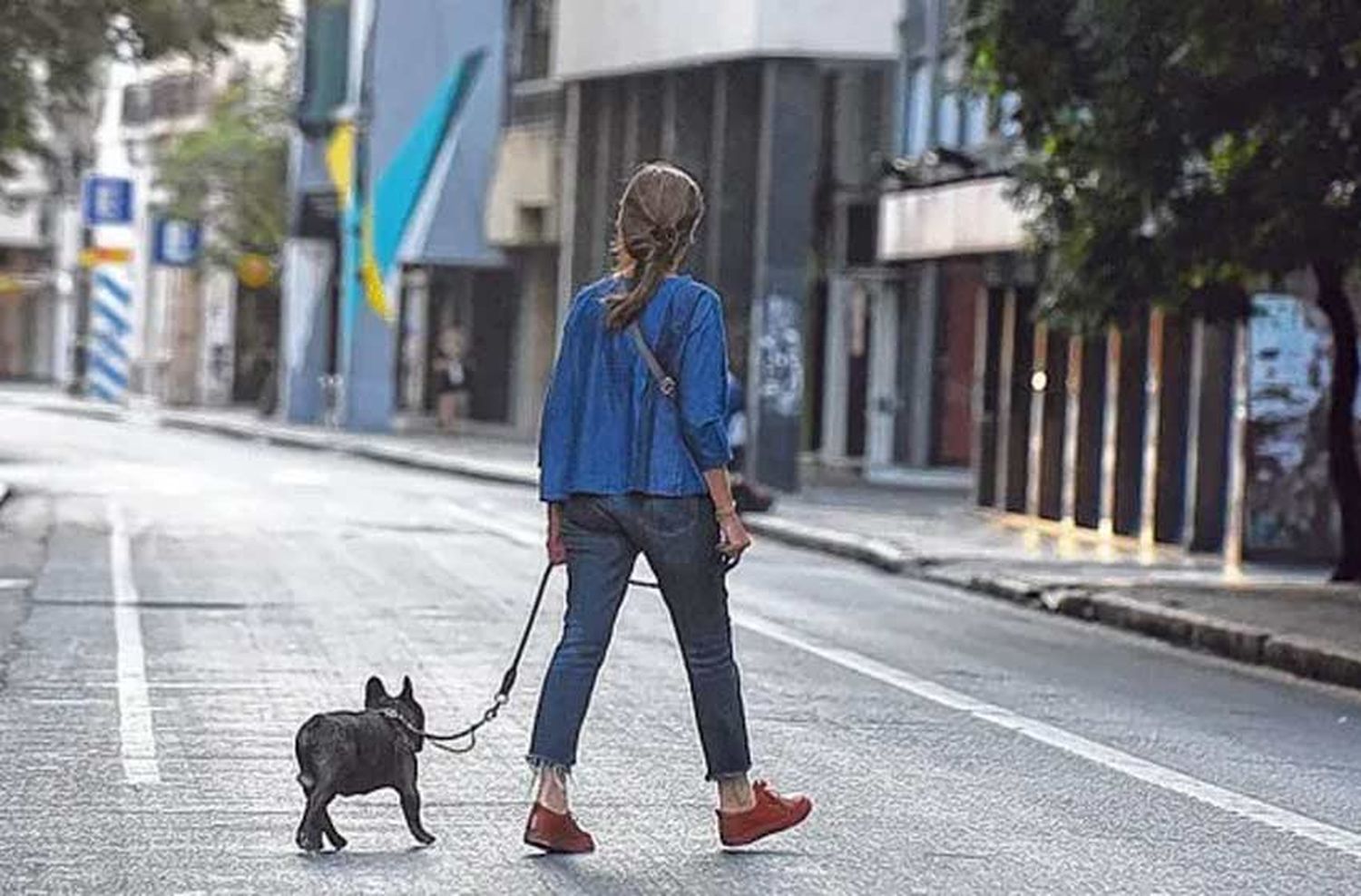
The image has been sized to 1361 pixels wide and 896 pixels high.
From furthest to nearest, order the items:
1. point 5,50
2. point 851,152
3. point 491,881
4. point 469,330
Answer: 1. point 469,330
2. point 851,152
3. point 5,50
4. point 491,881

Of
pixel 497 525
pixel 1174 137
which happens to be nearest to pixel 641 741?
pixel 1174 137

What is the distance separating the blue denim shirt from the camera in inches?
389

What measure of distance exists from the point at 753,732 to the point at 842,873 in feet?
12.2

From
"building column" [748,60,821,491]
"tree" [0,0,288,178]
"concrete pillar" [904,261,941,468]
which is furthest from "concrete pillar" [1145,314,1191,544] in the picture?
"concrete pillar" [904,261,941,468]

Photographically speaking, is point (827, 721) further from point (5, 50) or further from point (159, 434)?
point (159, 434)

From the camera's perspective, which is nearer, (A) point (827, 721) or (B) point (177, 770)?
(B) point (177, 770)

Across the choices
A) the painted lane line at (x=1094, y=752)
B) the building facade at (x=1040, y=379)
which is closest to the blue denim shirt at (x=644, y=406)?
the painted lane line at (x=1094, y=752)

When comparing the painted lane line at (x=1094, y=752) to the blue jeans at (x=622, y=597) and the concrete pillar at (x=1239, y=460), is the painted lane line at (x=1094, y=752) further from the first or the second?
the concrete pillar at (x=1239, y=460)

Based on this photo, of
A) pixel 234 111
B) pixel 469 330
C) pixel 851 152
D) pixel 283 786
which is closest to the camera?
pixel 283 786

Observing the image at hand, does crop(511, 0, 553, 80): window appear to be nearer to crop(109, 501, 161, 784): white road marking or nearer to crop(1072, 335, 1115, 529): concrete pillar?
crop(1072, 335, 1115, 529): concrete pillar

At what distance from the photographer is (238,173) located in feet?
229

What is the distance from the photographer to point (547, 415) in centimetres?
1004

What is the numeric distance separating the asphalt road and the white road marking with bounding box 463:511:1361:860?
0.10 ft

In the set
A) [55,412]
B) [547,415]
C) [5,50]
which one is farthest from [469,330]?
[547,415]
